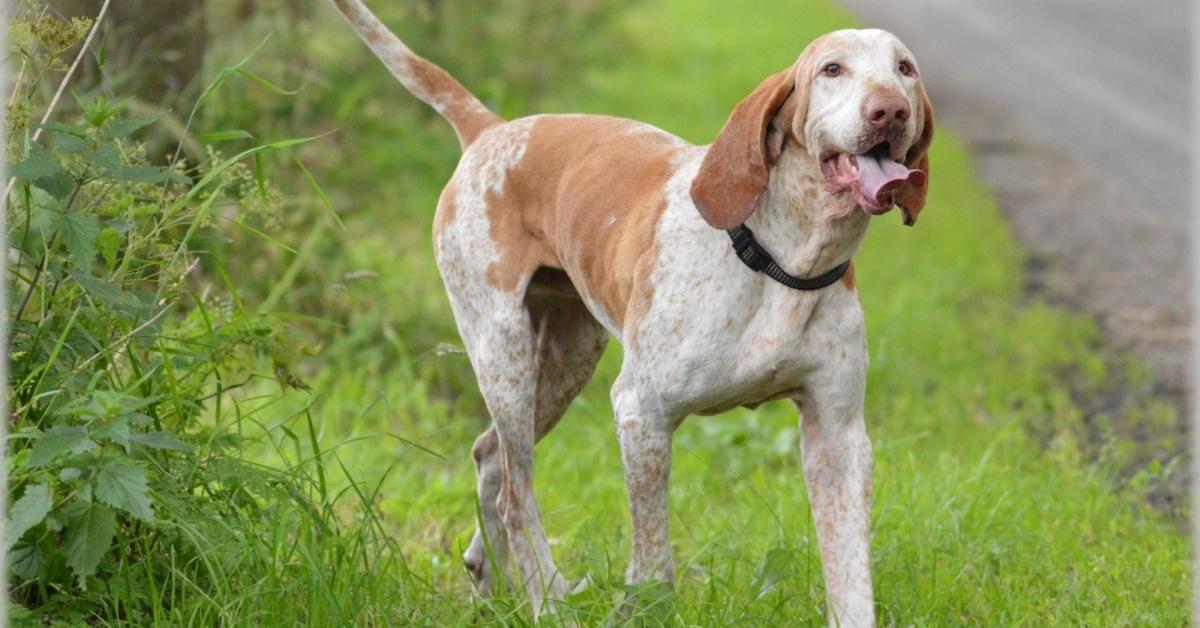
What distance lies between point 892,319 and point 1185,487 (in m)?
2.39

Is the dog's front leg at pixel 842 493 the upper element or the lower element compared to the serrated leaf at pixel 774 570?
upper

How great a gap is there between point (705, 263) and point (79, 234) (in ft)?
4.52

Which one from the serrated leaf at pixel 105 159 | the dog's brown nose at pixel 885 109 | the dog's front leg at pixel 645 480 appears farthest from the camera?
the dog's front leg at pixel 645 480

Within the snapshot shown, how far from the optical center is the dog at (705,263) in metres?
3.68

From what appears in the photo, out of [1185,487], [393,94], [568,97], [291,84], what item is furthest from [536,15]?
[1185,487]

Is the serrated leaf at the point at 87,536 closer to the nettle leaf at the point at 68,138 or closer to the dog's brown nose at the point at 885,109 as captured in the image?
the nettle leaf at the point at 68,138

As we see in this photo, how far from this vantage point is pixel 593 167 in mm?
4375

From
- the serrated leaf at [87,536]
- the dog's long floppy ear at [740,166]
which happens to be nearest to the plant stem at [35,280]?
the serrated leaf at [87,536]

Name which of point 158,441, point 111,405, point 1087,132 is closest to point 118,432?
point 111,405

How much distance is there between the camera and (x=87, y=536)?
3.37 meters

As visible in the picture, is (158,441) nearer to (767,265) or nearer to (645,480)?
(645,480)

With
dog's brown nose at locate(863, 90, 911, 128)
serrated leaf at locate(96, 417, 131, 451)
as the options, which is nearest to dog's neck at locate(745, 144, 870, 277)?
dog's brown nose at locate(863, 90, 911, 128)

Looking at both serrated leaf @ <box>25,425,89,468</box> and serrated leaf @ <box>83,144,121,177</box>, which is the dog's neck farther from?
serrated leaf @ <box>25,425,89,468</box>

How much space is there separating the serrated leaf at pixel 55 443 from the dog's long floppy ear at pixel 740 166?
141 cm
